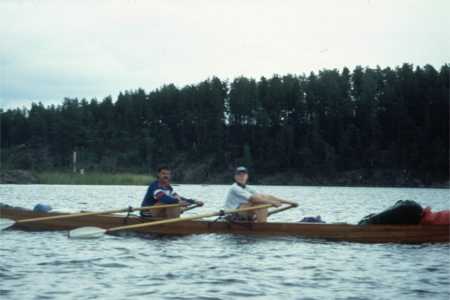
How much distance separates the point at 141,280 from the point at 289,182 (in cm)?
9288

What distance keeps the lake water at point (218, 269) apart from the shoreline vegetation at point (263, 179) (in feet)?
207

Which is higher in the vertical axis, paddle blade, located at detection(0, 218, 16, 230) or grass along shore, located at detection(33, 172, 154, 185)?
grass along shore, located at detection(33, 172, 154, 185)

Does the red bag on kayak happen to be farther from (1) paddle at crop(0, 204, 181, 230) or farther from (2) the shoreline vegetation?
(2) the shoreline vegetation

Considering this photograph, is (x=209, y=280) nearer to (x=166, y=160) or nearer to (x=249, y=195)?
(x=249, y=195)

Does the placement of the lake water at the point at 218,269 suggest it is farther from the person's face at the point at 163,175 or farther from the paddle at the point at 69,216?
the person's face at the point at 163,175

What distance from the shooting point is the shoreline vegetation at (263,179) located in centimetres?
8169

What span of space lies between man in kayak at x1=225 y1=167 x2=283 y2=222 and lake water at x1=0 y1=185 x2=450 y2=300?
2.07ft

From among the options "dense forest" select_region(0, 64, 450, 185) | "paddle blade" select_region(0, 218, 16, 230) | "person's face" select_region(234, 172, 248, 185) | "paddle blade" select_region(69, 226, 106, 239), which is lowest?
"paddle blade" select_region(69, 226, 106, 239)

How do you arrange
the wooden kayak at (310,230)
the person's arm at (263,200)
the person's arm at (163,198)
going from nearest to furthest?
the wooden kayak at (310,230) < the person's arm at (263,200) < the person's arm at (163,198)

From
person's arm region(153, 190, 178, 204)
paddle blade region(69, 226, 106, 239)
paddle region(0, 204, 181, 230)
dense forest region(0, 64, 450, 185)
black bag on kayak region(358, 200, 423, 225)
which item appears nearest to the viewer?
black bag on kayak region(358, 200, 423, 225)

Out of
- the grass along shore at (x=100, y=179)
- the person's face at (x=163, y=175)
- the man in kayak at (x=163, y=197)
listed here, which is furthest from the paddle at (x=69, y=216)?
the grass along shore at (x=100, y=179)

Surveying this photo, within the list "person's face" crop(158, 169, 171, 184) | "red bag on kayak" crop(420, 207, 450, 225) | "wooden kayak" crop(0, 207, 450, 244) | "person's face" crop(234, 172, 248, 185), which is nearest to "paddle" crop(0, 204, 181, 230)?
"wooden kayak" crop(0, 207, 450, 244)

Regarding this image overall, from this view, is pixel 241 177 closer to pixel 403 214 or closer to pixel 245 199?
pixel 245 199

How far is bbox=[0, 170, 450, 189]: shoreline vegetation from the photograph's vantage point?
268 ft
